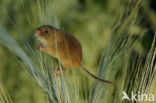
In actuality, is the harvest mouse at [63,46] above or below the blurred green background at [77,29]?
above

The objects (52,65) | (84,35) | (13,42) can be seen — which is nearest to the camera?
(13,42)

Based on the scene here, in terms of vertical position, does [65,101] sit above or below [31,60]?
below

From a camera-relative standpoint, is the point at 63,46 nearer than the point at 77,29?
Yes

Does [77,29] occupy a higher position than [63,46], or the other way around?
[63,46]

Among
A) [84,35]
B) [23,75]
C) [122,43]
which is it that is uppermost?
[122,43]

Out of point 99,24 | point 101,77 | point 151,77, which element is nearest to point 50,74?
point 101,77

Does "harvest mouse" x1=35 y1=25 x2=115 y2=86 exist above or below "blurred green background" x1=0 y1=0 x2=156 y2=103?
above

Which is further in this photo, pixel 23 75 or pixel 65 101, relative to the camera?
pixel 23 75

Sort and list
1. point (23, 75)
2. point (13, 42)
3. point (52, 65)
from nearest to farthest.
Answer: point (13, 42) → point (52, 65) → point (23, 75)

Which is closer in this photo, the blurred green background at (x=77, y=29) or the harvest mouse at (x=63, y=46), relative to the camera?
the harvest mouse at (x=63, y=46)

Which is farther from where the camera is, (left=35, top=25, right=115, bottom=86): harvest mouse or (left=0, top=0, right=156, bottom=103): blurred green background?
(left=0, top=0, right=156, bottom=103): blurred green background

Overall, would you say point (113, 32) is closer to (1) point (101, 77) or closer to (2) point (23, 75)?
(1) point (101, 77)
